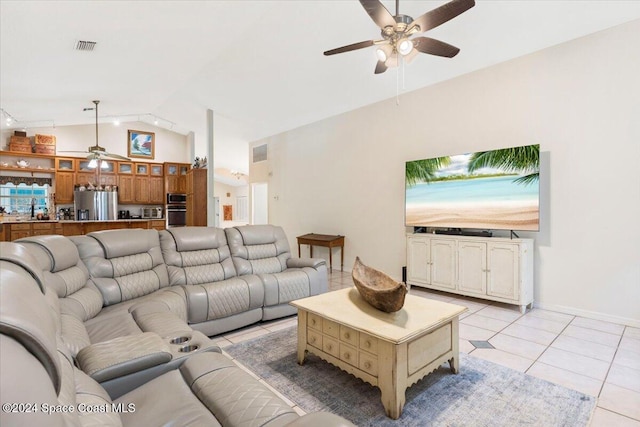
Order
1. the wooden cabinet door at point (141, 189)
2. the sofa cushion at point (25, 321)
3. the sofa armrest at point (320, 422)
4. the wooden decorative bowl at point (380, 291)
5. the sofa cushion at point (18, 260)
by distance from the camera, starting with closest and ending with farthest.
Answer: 1. the sofa cushion at point (25, 321)
2. the sofa armrest at point (320, 422)
3. the sofa cushion at point (18, 260)
4. the wooden decorative bowl at point (380, 291)
5. the wooden cabinet door at point (141, 189)

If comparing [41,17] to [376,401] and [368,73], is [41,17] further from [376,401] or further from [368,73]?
[376,401]

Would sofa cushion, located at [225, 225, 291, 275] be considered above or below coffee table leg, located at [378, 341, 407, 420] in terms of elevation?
above

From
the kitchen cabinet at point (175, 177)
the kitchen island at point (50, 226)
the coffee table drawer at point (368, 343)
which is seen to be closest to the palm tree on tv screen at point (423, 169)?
the coffee table drawer at point (368, 343)

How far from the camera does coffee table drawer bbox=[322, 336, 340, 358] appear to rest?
7.40 ft

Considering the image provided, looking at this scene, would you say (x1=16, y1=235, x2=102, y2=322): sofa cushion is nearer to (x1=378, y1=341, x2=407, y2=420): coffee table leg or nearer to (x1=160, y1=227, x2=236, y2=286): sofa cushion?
(x1=160, y1=227, x2=236, y2=286): sofa cushion

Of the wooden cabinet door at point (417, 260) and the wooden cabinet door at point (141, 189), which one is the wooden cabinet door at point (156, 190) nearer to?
the wooden cabinet door at point (141, 189)

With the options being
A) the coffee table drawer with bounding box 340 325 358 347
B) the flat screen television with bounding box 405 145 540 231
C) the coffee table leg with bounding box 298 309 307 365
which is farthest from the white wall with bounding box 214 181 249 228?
the coffee table drawer with bounding box 340 325 358 347

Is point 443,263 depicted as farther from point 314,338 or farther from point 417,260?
point 314,338

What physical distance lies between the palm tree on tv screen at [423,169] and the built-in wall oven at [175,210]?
285 inches

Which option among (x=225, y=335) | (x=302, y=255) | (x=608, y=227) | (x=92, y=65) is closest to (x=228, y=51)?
(x=92, y=65)

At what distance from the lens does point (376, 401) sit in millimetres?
2064

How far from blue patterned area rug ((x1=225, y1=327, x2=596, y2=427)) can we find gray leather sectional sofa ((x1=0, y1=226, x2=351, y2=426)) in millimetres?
815

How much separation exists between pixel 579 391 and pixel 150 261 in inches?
145

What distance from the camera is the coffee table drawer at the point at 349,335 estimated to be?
213 centimetres
